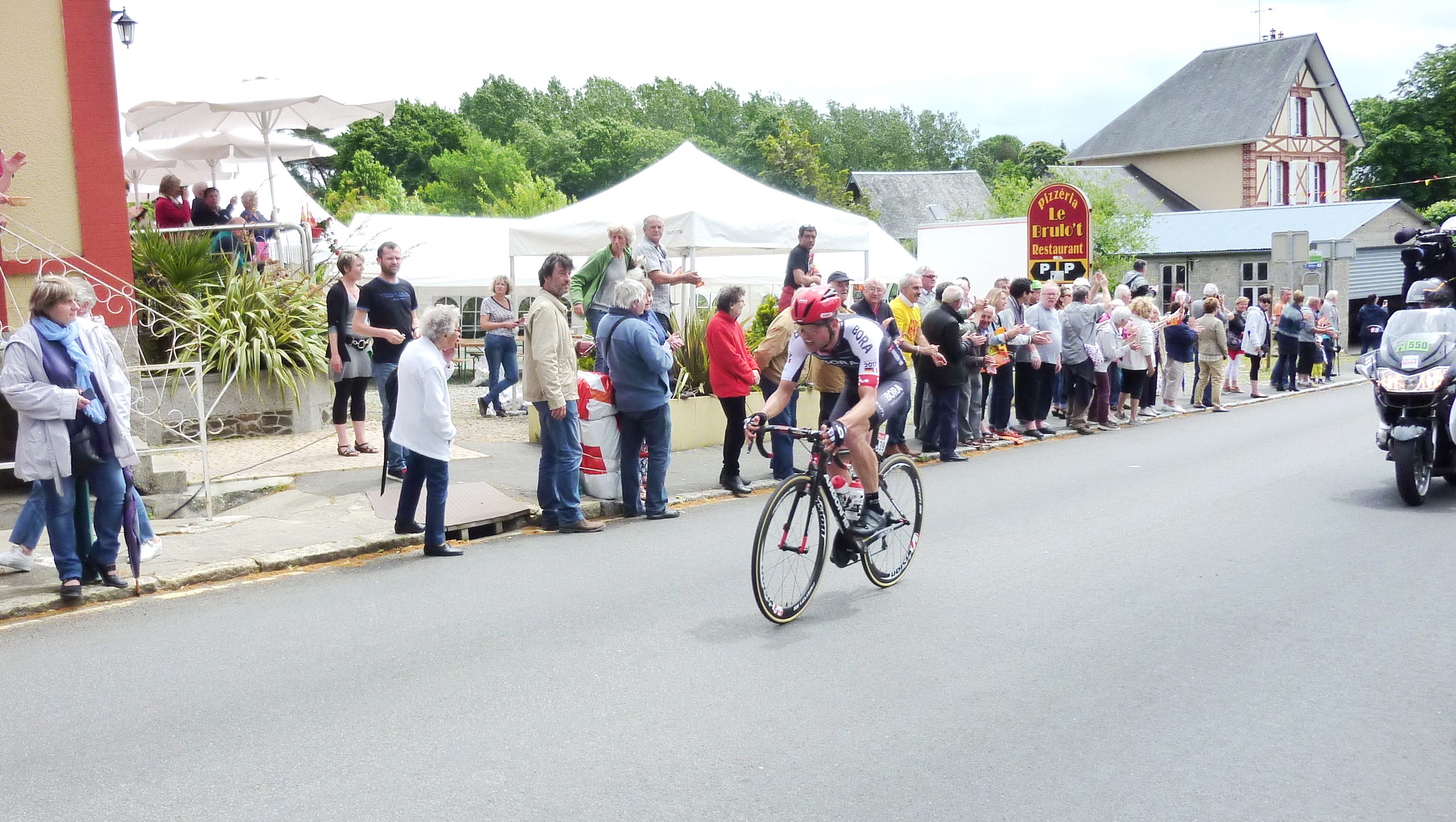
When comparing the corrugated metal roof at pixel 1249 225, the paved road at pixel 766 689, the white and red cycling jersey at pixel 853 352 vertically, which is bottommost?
the paved road at pixel 766 689

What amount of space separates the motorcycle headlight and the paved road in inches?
56.9

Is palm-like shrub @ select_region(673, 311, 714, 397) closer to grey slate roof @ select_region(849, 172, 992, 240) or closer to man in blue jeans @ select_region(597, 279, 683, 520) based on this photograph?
man in blue jeans @ select_region(597, 279, 683, 520)

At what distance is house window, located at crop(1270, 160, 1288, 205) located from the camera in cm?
6175

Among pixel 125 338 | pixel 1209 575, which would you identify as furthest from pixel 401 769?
pixel 125 338

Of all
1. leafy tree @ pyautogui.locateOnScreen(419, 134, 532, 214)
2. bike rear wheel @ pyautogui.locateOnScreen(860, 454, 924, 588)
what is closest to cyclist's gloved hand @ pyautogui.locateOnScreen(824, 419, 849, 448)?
bike rear wheel @ pyautogui.locateOnScreen(860, 454, 924, 588)

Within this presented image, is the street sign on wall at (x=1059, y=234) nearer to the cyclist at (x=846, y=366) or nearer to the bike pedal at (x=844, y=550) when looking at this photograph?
the cyclist at (x=846, y=366)

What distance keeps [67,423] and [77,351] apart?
1.44 feet

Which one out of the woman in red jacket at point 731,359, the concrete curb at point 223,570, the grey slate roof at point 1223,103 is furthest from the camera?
the grey slate roof at point 1223,103

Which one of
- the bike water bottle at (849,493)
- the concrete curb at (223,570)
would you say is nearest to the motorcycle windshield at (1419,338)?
the bike water bottle at (849,493)

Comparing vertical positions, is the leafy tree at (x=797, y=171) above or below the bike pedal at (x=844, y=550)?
above

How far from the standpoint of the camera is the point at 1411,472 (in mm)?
9672

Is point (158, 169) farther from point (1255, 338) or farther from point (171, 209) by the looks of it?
point (1255, 338)

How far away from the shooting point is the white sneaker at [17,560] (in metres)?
7.53

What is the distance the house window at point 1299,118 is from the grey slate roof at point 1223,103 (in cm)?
163
